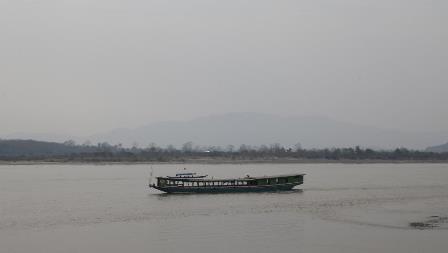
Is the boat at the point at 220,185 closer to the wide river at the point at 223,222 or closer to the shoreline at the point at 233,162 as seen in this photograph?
the wide river at the point at 223,222

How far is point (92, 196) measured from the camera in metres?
58.2

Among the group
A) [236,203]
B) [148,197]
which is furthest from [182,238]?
[148,197]

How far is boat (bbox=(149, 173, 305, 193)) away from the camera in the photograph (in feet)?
200

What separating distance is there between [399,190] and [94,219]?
38903 millimetres

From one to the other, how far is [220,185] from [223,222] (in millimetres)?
23003

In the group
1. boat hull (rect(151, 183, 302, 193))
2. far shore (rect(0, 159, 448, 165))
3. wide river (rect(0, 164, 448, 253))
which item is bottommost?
wide river (rect(0, 164, 448, 253))

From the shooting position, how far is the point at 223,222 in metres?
39.0

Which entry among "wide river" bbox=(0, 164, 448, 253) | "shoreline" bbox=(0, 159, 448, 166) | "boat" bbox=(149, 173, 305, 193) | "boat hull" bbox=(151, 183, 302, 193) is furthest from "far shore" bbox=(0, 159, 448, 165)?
"boat hull" bbox=(151, 183, 302, 193)

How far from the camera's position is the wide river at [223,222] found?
3058cm

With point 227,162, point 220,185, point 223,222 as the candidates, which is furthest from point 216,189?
point 227,162

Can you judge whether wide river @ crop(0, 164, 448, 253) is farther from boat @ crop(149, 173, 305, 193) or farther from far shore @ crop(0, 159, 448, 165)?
far shore @ crop(0, 159, 448, 165)

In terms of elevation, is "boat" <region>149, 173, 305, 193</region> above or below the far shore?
below

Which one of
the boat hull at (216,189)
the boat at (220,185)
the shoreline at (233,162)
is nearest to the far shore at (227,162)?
the shoreline at (233,162)

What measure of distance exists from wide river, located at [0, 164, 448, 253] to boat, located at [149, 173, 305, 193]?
4.62ft
